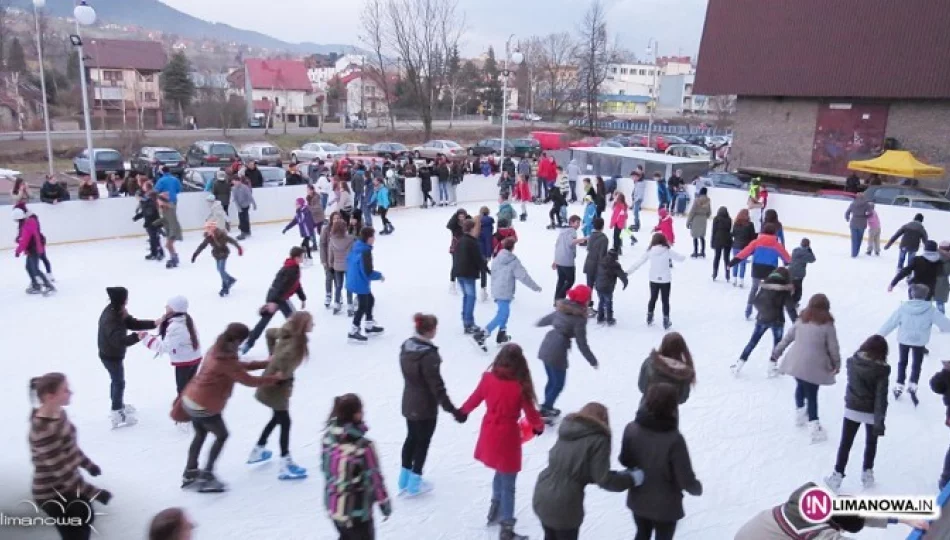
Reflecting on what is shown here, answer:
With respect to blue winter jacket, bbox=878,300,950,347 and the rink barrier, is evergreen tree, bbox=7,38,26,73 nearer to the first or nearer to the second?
the rink barrier

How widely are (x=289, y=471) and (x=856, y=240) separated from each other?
474 inches

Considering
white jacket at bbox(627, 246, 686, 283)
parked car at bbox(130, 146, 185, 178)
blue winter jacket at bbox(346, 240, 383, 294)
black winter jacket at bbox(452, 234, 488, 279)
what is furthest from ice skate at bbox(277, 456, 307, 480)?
parked car at bbox(130, 146, 185, 178)

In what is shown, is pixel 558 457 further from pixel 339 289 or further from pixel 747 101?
pixel 747 101

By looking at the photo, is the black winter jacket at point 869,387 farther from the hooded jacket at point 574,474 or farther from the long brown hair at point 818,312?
the hooded jacket at point 574,474

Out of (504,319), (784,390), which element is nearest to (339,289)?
(504,319)

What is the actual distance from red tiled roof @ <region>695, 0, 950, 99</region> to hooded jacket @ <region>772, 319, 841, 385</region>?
22409mm

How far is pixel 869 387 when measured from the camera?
4.66 meters

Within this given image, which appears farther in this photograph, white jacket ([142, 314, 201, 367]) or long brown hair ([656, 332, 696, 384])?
white jacket ([142, 314, 201, 367])

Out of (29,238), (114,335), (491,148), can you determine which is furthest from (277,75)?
(114,335)

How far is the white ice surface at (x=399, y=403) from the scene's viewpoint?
4.68m

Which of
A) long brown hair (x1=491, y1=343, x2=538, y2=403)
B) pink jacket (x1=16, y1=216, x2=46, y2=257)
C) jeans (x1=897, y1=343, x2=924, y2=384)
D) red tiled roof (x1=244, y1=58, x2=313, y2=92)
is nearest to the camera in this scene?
long brown hair (x1=491, y1=343, x2=538, y2=403)

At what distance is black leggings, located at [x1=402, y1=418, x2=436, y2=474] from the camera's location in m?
4.59

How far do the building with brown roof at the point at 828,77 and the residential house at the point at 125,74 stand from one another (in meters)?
39.5

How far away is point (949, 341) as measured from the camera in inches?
346
